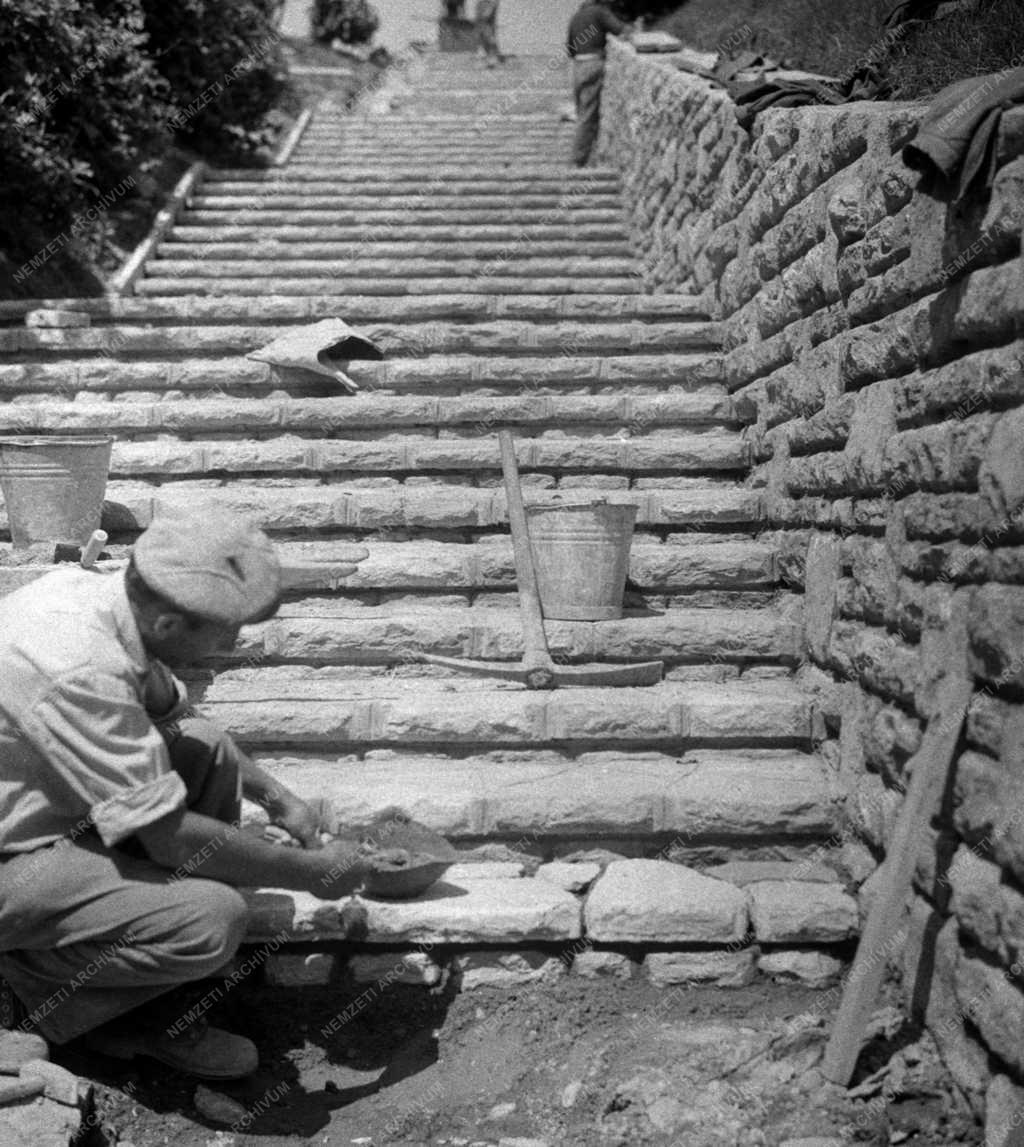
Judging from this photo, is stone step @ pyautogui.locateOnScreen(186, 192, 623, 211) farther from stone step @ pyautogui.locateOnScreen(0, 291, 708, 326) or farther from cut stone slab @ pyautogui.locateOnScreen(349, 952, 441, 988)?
cut stone slab @ pyautogui.locateOnScreen(349, 952, 441, 988)

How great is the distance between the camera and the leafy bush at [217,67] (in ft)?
38.7

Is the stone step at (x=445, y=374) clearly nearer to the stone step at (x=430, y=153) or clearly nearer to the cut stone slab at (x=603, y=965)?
the cut stone slab at (x=603, y=965)

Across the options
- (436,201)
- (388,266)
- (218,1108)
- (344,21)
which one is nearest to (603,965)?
(218,1108)

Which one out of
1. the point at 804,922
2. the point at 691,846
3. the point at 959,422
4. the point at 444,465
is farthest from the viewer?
the point at 444,465

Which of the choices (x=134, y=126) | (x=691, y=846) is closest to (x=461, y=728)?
(x=691, y=846)

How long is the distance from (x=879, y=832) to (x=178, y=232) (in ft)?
26.0

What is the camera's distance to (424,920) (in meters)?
3.37

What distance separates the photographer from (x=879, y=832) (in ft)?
11.2

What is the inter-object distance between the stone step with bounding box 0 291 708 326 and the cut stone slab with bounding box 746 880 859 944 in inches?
170

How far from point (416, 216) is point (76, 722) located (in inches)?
305

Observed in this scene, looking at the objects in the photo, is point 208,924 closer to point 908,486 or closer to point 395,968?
point 395,968

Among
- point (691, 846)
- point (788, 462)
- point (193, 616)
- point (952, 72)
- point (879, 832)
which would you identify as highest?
point (952, 72)

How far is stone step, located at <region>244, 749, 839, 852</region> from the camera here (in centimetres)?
378

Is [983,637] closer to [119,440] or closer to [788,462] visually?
[788,462]
